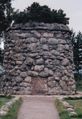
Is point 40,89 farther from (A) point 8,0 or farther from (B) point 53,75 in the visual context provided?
(A) point 8,0

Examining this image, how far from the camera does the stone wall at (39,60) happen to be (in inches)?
1198

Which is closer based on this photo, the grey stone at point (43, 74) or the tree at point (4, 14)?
the grey stone at point (43, 74)

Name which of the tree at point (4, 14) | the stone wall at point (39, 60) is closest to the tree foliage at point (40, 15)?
the stone wall at point (39, 60)

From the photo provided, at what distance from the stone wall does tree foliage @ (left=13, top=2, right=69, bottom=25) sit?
1.40 feet

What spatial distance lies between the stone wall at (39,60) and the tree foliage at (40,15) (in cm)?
43

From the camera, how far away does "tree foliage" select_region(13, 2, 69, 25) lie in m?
31.6

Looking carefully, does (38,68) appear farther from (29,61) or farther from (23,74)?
(23,74)

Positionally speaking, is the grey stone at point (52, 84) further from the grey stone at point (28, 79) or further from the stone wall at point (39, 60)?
the grey stone at point (28, 79)

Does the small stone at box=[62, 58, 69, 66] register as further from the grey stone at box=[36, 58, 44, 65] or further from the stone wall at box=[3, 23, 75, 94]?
the grey stone at box=[36, 58, 44, 65]

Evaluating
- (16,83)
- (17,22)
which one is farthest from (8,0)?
(16,83)

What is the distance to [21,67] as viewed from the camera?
102 ft

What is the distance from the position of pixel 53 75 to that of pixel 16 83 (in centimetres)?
241

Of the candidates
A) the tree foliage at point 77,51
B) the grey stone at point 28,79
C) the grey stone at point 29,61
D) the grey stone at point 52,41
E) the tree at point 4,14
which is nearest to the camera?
the grey stone at point 28,79

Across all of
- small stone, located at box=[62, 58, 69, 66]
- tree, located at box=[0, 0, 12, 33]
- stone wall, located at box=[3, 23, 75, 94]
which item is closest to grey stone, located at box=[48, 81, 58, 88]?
stone wall, located at box=[3, 23, 75, 94]
